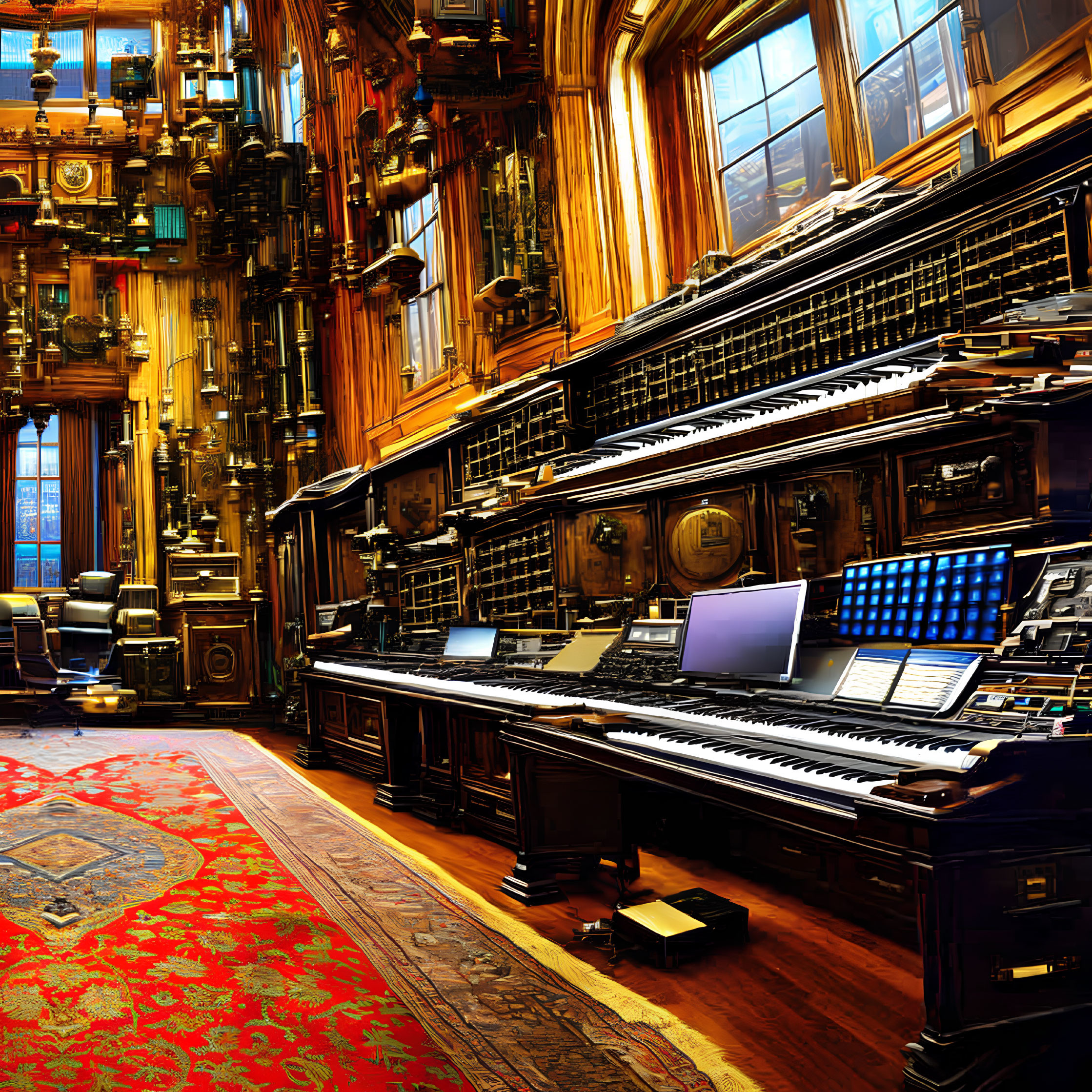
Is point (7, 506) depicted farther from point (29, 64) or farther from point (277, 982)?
point (277, 982)

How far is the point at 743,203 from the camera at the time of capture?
7.12m

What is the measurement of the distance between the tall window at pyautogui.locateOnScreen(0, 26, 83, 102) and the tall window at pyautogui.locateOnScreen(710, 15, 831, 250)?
1193cm

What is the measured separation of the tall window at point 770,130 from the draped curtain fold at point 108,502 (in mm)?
11152

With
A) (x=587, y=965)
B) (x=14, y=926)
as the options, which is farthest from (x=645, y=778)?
(x=14, y=926)

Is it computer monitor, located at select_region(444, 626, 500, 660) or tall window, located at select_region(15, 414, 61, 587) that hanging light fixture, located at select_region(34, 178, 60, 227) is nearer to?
tall window, located at select_region(15, 414, 61, 587)

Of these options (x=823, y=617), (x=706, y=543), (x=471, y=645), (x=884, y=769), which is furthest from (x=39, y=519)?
(x=884, y=769)

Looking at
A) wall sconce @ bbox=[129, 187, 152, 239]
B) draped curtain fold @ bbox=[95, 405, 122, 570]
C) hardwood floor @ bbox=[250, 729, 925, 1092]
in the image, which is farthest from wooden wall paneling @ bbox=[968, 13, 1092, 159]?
draped curtain fold @ bbox=[95, 405, 122, 570]

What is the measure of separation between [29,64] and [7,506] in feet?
22.0

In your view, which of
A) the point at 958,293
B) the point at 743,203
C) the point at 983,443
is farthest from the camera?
the point at 743,203

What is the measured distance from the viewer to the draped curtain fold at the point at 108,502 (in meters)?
15.3

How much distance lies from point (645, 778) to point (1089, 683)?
133cm

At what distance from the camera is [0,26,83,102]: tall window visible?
1519 cm

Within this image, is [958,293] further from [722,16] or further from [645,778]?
[722,16]

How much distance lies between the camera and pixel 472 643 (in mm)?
6625
